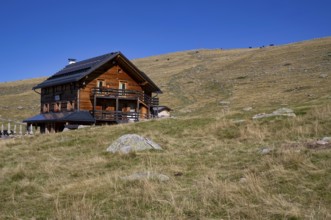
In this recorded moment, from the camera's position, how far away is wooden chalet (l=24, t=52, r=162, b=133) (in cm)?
4319

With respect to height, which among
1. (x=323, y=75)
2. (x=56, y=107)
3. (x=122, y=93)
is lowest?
(x=56, y=107)

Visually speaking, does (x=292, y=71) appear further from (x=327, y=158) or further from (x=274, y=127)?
(x=327, y=158)

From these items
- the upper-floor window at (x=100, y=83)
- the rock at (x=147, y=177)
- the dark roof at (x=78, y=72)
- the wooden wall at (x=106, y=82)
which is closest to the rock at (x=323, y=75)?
the wooden wall at (x=106, y=82)

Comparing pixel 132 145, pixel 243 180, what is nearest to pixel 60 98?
pixel 132 145

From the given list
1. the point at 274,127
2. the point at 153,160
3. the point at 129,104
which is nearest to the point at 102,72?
the point at 129,104

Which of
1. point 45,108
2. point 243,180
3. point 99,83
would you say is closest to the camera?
point 243,180

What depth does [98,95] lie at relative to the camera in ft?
144

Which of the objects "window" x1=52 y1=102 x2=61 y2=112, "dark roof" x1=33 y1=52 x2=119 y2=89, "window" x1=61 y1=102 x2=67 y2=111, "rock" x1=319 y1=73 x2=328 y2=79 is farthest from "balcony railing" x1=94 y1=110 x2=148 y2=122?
"rock" x1=319 y1=73 x2=328 y2=79

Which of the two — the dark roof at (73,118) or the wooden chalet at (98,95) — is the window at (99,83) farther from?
the dark roof at (73,118)

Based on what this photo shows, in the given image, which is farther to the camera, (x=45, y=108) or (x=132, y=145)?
(x=45, y=108)

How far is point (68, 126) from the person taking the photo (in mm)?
38688

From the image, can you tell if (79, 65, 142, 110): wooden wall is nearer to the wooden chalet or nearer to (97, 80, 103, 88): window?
the wooden chalet

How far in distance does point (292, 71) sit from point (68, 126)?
51.6m

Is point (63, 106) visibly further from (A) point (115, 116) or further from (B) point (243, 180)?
(B) point (243, 180)
